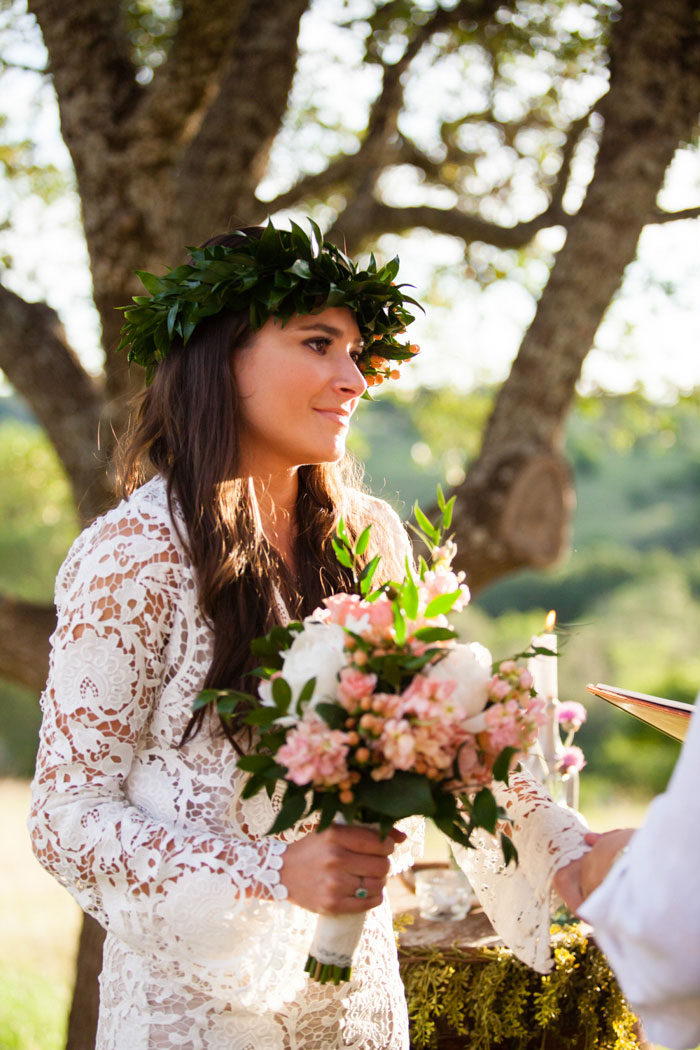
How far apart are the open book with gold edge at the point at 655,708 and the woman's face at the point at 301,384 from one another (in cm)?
74

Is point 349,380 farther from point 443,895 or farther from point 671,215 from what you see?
point 671,215

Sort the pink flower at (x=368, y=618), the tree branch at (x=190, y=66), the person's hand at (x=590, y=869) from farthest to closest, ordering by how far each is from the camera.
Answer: the tree branch at (x=190, y=66)
the person's hand at (x=590, y=869)
the pink flower at (x=368, y=618)

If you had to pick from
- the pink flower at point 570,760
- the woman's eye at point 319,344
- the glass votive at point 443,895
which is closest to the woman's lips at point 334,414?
the woman's eye at point 319,344

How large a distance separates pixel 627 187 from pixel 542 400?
2.63ft

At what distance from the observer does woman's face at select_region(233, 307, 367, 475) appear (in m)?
1.94

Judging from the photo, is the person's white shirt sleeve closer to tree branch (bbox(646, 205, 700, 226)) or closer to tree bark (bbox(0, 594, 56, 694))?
tree bark (bbox(0, 594, 56, 694))

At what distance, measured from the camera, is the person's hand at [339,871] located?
4.81 ft

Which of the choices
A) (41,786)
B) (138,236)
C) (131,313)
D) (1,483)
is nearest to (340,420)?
(131,313)

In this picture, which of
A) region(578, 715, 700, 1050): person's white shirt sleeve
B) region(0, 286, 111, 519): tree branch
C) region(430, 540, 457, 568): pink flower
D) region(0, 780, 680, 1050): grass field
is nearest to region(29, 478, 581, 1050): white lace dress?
region(430, 540, 457, 568): pink flower

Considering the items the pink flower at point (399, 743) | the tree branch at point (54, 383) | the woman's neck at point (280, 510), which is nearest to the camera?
the pink flower at point (399, 743)

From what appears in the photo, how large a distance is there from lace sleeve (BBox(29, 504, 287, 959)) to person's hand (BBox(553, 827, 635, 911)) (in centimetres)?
54

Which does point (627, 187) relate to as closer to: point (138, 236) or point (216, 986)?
point (138, 236)

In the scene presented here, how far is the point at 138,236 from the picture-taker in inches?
132

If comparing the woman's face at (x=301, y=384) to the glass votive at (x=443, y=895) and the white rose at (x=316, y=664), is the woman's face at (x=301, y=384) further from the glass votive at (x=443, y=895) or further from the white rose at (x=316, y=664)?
the glass votive at (x=443, y=895)
